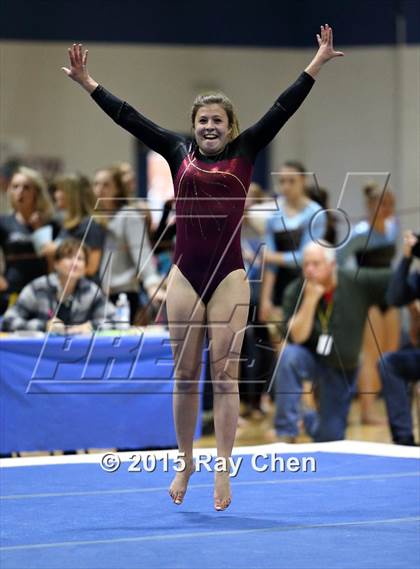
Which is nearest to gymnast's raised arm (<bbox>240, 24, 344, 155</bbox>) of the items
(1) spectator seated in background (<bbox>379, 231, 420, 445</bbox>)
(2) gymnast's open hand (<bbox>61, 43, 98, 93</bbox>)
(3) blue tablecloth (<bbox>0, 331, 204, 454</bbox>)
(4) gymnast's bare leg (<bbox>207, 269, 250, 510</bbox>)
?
(4) gymnast's bare leg (<bbox>207, 269, 250, 510</bbox>)

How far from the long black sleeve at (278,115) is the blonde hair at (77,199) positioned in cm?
277

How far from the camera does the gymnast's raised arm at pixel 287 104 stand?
350cm

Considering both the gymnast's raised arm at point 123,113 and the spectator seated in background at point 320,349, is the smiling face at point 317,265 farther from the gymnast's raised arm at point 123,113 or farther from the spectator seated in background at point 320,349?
the gymnast's raised arm at point 123,113

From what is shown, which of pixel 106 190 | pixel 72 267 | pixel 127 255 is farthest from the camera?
pixel 106 190

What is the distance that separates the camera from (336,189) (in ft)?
35.2

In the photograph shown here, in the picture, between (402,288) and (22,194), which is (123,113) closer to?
(402,288)

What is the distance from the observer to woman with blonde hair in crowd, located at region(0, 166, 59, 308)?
6.54 metres

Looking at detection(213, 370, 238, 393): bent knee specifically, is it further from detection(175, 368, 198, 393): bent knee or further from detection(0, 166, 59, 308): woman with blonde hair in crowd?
detection(0, 166, 59, 308): woman with blonde hair in crowd

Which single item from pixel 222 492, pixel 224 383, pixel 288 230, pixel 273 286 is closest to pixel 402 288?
pixel 288 230

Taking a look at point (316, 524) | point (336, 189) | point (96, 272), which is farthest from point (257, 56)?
point (316, 524)

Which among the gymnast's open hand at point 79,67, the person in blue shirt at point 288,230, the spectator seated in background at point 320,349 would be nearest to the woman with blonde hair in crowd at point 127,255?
the spectator seated in background at point 320,349

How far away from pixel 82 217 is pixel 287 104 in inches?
115

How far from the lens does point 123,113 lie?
3588 mm

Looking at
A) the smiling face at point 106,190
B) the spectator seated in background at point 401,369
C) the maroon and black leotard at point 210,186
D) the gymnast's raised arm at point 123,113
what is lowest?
the spectator seated in background at point 401,369
